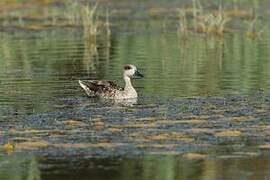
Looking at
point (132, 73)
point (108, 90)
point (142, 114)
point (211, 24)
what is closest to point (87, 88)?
point (108, 90)

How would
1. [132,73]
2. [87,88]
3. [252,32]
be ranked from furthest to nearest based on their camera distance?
[252,32], [132,73], [87,88]

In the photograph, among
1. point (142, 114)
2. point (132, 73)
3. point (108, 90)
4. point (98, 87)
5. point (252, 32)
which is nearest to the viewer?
point (142, 114)

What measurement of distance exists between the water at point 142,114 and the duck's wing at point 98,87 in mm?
264

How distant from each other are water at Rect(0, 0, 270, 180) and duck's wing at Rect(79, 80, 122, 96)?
0.26m

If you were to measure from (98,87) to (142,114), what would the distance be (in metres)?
2.99

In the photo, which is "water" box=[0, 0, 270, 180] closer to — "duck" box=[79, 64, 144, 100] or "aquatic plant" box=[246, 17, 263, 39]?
"duck" box=[79, 64, 144, 100]

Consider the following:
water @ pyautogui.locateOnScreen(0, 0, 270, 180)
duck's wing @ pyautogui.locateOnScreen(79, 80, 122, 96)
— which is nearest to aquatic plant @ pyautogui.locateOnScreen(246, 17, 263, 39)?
water @ pyautogui.locateOnScreen(0, 0, 270, 180)

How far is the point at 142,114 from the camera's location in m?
17.2

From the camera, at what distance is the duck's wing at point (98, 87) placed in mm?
19922

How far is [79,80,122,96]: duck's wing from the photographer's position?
19.9m

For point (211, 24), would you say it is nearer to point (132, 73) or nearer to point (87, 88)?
point (132, 73)

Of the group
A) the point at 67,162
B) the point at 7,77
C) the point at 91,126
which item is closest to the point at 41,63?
the point at 7,77

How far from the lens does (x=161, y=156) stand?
13.7m

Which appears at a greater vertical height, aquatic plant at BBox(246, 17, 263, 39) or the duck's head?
aquatic plant at BBox(246, 17, 263, 39)
